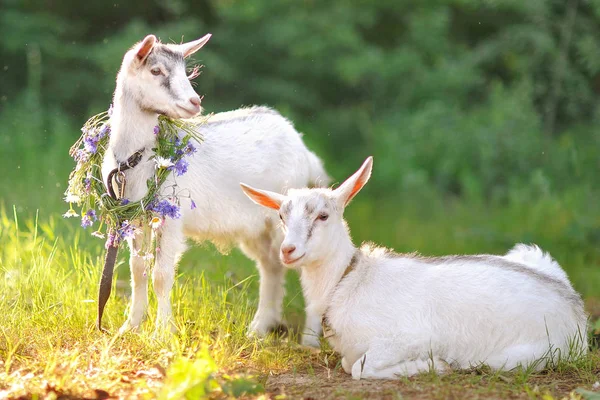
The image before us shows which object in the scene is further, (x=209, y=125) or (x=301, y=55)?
(x=301, y=55)

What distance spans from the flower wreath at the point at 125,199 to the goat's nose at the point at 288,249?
618mm

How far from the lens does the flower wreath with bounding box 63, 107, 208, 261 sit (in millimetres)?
5031

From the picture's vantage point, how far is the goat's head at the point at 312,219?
4.83 m

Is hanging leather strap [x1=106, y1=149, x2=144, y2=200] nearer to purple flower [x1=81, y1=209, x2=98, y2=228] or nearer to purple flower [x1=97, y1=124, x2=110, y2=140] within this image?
purple flower [x1=81, y1=209, x2=98, y2=228]

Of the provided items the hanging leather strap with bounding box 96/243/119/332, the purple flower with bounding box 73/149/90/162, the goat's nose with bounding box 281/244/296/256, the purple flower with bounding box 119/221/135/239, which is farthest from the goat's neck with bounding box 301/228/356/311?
the purple flower with bounding box 73/149/90/162

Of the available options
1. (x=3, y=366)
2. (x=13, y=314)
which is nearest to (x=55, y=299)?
(x=13, y=314)

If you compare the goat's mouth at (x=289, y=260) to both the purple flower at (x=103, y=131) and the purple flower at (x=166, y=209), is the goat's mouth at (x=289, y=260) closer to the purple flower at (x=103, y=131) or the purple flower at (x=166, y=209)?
the purple flower at (x=166, y=209)

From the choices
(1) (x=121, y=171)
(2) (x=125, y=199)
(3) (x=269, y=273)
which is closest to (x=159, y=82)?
(1) (x=121, y=171)

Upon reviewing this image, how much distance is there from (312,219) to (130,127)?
119cm

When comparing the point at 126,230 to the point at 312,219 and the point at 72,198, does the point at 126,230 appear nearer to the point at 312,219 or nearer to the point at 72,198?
the point at 72,198

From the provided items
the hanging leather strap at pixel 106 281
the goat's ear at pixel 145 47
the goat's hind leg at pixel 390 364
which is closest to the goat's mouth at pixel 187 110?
the goat's ear at pixel 145 47

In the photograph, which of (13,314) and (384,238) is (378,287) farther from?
(384,238)

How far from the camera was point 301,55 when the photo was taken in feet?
40.9

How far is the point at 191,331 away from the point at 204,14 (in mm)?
8401
